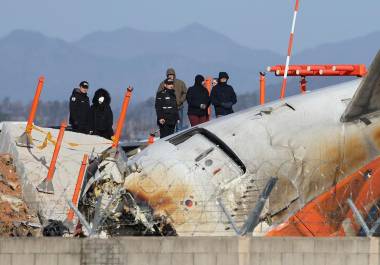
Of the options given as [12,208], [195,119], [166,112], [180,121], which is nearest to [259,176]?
[12,208]

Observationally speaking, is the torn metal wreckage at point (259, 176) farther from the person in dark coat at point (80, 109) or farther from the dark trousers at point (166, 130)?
the person in dark coat at point (80, 109)

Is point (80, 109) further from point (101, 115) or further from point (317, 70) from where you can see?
point (317, 70)

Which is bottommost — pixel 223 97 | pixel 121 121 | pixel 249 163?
pixel 249 163

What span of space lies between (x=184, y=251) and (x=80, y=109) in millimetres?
14004

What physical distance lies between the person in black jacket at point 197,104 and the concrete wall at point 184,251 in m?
12.3

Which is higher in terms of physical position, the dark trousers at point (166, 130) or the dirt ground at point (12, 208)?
the dark trousers at point (166, 130)

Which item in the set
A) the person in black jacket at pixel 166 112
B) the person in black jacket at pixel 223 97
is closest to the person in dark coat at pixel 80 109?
the person in black jacket at pixel 166 112

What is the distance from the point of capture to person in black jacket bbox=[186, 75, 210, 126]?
2835cm

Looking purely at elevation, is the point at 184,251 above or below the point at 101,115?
below

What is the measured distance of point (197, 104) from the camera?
2834 cm

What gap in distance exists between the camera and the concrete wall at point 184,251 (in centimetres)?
1580

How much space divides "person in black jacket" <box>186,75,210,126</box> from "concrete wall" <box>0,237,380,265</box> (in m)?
12.3

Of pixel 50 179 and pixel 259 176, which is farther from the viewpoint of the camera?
pixel 50 179

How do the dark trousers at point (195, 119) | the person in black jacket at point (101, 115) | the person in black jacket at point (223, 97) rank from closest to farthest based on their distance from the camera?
the dark trousers at point (195, 119)
the person in black jacket at point (223, 97)
the person in black jacket at point (101, 115)
